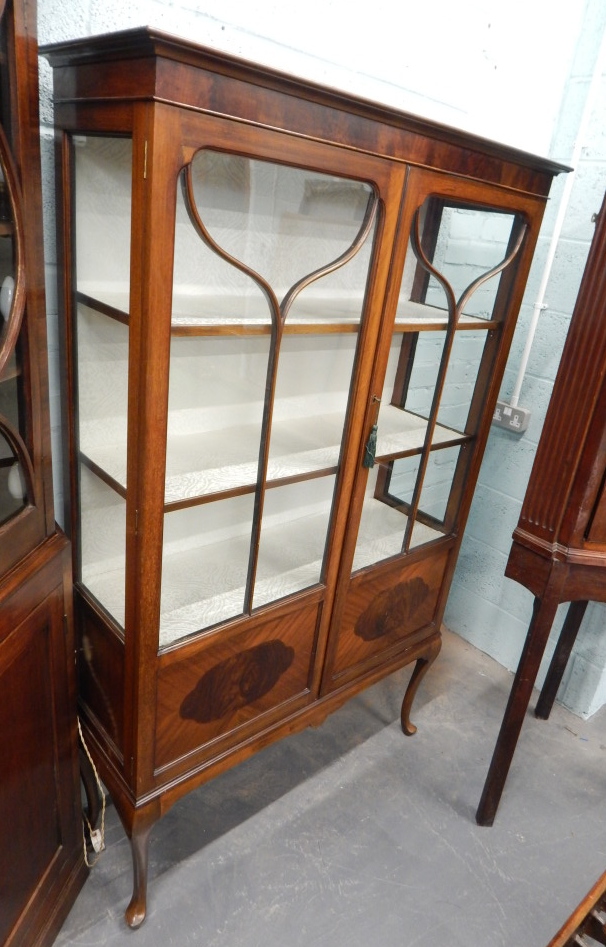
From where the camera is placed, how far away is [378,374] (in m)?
1.19

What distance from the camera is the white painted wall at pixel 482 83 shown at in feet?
3.74

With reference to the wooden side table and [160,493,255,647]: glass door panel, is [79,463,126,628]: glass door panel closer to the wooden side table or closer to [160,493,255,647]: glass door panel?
[160,493,255,647]: glass door panel

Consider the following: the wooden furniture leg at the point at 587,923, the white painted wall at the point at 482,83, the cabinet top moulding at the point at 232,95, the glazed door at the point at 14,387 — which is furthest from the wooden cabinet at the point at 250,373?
the wooden furniture leg at the point at 587,923

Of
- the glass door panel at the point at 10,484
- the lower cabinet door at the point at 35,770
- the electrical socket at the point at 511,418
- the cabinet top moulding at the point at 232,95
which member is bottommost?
the lower cabinet door at the point at 35,770

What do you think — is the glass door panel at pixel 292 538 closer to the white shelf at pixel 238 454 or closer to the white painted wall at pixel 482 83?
the white shelf at pixel 238 454

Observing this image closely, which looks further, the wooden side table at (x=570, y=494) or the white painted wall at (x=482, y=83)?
the wooden side table at (x=570, y=494)

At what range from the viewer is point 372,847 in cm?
150

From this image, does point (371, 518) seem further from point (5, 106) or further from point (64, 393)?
point (5, 106)

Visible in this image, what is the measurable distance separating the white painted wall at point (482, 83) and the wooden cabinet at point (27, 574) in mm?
253

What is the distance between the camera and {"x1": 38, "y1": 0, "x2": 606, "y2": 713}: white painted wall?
114 cm

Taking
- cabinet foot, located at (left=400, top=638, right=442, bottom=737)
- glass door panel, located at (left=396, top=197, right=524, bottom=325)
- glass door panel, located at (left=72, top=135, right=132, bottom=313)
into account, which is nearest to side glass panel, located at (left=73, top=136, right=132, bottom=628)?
glass door panel, located at (left=72, top=135, right=132, bottom=313)

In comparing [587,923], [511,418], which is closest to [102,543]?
[587,923]

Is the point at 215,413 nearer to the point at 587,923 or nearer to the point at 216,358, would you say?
the point at 216,358

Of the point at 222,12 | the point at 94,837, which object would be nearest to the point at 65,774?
the point at 94,837
